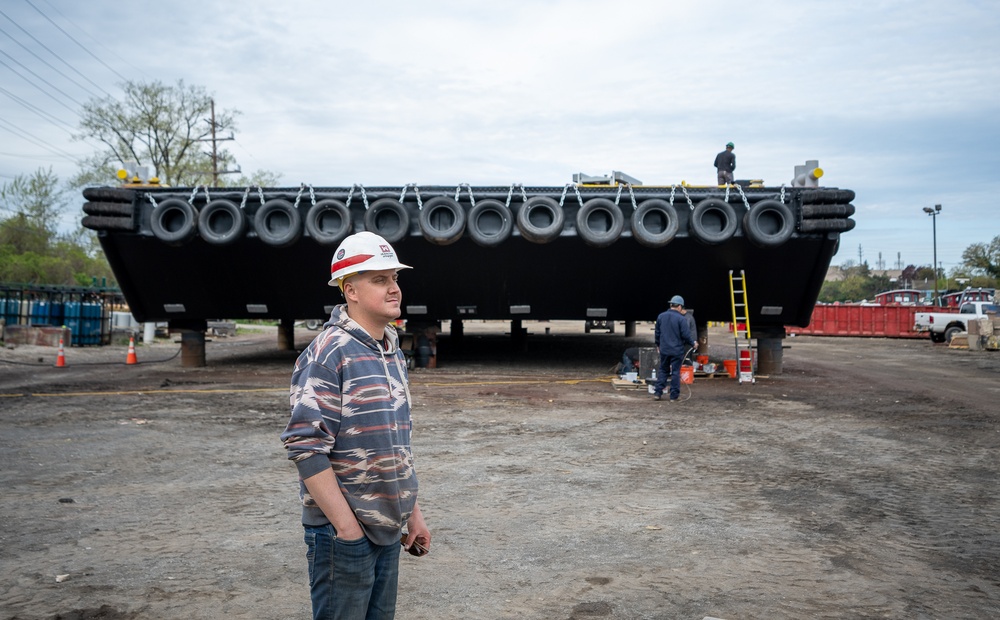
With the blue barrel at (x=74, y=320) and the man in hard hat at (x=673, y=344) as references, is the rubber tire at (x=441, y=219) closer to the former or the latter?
the man in hard hat at (x=673, y=344)

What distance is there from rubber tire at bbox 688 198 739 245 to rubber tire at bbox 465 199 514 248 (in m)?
3.27

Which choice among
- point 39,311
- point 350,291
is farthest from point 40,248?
point 350,291

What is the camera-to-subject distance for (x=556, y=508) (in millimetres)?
5934

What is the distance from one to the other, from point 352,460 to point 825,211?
13.2 m

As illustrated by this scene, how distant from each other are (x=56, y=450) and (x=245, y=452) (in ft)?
6.29

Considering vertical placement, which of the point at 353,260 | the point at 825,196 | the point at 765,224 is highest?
the point at 825,196

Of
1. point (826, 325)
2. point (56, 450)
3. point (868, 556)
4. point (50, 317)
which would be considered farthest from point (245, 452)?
point (826, 325)

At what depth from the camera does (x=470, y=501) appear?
20.1ft

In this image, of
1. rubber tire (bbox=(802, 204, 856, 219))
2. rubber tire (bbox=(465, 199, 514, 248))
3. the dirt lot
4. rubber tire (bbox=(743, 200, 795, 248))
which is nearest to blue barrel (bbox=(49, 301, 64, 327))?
the dirt lot

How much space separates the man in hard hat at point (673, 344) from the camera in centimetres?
1210

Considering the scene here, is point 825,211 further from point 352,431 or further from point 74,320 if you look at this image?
point 74,320

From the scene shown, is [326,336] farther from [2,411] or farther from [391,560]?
[2,411]

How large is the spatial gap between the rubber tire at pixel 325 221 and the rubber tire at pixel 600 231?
164 inches

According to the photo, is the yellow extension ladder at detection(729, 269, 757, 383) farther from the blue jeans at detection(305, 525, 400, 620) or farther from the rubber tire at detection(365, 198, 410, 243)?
the blue jeans at detection(305, 525, 400, 620)
